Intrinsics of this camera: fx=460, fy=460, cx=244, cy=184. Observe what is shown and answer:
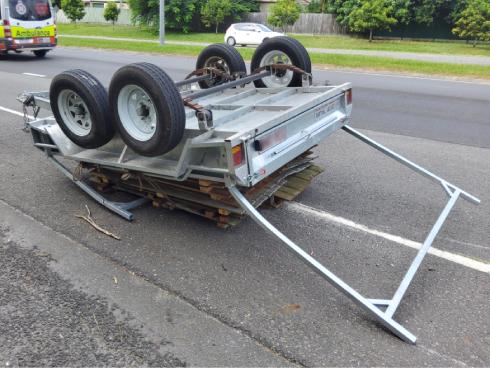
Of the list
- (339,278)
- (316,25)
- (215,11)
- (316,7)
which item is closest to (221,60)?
(339,278)

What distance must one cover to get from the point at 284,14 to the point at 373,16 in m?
7.77

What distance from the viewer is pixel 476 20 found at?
26.9 meters

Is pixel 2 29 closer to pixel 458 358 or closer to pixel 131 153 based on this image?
pixel 131 153

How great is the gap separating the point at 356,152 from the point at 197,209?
3001mm

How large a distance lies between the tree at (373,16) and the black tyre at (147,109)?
29.6m

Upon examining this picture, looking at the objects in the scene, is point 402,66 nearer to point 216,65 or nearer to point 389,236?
point 216,65

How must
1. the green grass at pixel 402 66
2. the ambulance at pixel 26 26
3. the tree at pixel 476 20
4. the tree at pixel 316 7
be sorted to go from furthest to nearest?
the tree at pixel 316 7 → the tree at pixel 476 20 → the ambulance at pixel 26 26 → the green grass at pixel 402 66

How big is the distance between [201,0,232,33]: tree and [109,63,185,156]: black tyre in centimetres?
3549

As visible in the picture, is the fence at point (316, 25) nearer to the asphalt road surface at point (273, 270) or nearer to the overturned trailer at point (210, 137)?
the asphalt road surface at point (273, 270)

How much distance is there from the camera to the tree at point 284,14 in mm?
35281

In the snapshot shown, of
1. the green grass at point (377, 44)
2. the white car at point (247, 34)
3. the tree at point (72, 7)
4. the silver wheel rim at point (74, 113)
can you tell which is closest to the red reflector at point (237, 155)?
the silver wheel rim at point (74, 113)

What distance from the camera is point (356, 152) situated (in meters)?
6.40

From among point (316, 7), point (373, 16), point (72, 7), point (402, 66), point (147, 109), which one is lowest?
point (147, 109)

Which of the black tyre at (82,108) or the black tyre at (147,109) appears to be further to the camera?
the black tyre at (82,108)
